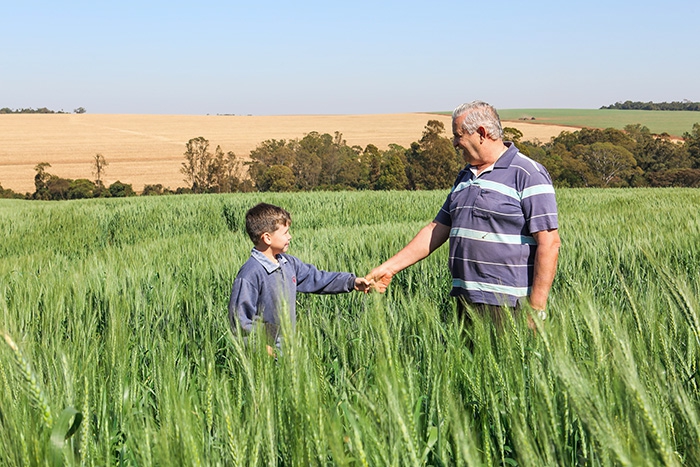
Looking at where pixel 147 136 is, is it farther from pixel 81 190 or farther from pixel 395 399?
pixel 395 399

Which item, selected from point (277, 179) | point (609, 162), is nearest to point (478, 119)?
point (277, 179)

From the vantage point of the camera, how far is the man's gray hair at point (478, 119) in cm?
268

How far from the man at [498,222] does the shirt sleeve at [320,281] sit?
22.7 inches

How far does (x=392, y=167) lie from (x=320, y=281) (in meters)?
36.8

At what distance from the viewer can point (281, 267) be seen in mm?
2857

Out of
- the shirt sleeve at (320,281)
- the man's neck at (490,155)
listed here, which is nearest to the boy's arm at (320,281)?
the shirt sleeve at (320,281)

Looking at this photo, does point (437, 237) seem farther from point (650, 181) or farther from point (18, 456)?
point (650, 181)

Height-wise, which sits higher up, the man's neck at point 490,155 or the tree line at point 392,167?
the man's neck at point 490,155

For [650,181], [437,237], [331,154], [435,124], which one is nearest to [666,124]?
[650,181]

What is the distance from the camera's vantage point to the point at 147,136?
2648 inches

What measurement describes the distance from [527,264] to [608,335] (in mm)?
1271

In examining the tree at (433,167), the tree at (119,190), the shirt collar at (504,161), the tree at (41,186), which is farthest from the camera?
the tree at (433,167)

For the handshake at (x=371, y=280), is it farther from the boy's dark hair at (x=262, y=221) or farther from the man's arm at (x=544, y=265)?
the man's arm at (x=544, y=265)

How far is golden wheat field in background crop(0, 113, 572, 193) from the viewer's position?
48.1m
